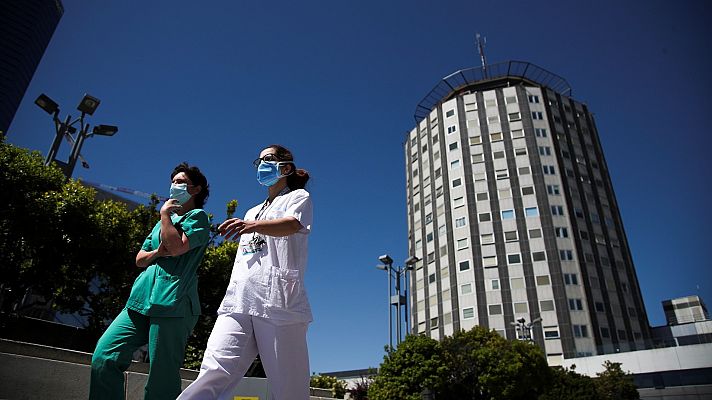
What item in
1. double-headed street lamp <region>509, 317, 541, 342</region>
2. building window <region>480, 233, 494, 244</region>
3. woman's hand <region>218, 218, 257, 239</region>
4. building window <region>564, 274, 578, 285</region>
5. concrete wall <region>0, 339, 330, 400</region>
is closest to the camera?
woman's hand <region>218, 218, 257, 239</region>

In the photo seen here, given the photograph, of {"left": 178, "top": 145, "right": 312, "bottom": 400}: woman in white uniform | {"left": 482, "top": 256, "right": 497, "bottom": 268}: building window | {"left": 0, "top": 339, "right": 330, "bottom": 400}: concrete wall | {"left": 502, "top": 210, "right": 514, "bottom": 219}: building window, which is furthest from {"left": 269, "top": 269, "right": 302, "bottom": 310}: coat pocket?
{"left": 502, "top": 210, "right": 514, "bottom": 219}: building window

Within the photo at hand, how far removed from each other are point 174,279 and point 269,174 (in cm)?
98

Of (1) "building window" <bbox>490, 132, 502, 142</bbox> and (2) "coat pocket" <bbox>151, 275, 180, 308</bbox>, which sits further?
(1) "building window" <bbox>490, 132, 502, 142</bbox>

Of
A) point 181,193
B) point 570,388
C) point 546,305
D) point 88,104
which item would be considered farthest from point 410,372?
point 546,305

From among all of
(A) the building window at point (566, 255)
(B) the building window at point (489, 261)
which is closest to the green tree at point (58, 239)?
(B) the building window at point (489, 261)

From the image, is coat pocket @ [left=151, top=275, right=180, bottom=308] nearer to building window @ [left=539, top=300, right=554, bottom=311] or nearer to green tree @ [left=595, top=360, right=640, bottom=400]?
green tree @ [left=595, top=360, right=640, bottom=400]

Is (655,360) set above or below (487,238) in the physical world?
below

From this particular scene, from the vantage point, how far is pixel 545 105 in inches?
2178

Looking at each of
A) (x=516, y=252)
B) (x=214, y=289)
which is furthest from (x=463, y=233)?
(x=214, y=289)

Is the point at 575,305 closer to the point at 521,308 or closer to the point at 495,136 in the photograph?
the point at 521,308

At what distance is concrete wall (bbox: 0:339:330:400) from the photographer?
4.41m

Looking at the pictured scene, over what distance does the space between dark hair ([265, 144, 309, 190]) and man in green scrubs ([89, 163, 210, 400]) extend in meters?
0.72

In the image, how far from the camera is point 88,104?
13.2 meters

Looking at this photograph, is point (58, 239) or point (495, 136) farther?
point (495, 136)
